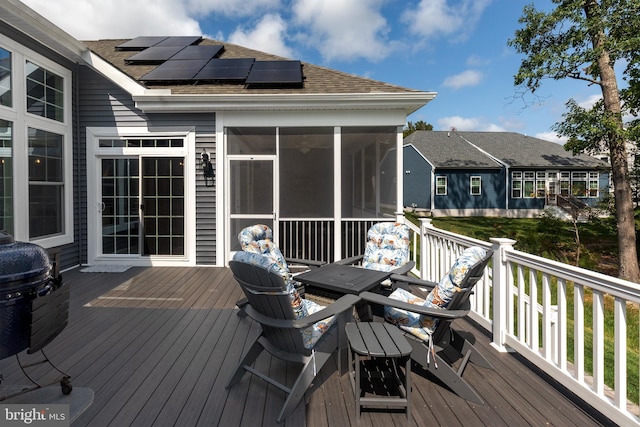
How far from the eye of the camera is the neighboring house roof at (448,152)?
19609 millimetres

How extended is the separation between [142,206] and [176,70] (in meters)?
2.66

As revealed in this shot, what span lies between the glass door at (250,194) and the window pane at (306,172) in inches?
8.6

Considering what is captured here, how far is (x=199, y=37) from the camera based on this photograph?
26.8 feet

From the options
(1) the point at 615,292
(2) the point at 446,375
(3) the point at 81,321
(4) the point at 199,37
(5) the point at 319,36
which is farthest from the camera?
(5) the point at 319,36

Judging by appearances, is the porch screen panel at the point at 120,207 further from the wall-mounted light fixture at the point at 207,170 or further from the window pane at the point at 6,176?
the window pane at the point at 6,176

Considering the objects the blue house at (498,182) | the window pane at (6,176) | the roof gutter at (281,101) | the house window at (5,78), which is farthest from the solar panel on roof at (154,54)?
the blue house at (498,182)

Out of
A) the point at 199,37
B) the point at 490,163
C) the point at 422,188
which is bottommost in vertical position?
the point at 422,188

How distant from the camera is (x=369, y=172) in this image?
592 cm

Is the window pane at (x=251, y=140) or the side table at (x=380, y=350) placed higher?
the window pane at (x=251, y=140)

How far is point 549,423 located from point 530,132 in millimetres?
26002

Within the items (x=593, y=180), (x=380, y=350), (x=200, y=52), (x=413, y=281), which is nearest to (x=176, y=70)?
(x=200, y=52)

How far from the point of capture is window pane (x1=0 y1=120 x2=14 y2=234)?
4.39 metres

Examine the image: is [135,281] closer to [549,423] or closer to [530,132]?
[549,423]

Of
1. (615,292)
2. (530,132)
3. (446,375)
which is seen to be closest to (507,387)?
(446,375)
